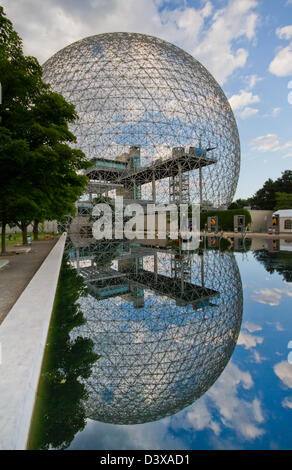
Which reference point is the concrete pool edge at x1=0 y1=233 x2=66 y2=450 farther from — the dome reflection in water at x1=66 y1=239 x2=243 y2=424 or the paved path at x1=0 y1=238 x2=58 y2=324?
the dome reflection in water at x1=66 y1=239 x2=243 y2=424

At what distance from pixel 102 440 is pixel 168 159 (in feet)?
122

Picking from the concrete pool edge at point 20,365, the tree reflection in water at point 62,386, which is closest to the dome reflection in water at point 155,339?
the tree reflection in water at point 62,386

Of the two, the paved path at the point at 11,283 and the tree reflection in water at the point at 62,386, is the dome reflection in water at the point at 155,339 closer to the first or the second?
the tree reflection in water at the point at 62,386

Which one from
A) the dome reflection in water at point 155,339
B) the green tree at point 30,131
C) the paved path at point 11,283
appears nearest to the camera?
the dome reflection in water at point 155,339

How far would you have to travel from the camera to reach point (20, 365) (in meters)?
2.64

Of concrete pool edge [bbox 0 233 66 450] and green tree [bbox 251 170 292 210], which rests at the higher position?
green tree [bbox 251 170 292 210]

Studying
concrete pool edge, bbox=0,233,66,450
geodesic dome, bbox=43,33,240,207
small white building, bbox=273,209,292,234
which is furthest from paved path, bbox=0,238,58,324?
small white building, bbox=273,209,292,234

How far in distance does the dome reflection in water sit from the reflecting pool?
0.02m

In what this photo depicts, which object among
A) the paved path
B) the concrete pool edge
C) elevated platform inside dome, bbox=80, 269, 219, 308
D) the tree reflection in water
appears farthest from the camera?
elevated platform inside dome, bbox=80, 269, 219, 308

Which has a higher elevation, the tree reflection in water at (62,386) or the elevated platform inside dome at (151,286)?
the elevated platform inside dome at (151,286)

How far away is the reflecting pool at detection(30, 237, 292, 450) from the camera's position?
2.36 meters

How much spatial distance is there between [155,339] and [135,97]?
38.8 meters

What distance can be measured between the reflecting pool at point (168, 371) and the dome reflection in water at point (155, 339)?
0.05 feet

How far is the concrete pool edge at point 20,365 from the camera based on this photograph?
6.11 feet
